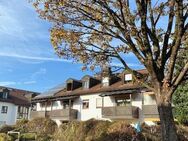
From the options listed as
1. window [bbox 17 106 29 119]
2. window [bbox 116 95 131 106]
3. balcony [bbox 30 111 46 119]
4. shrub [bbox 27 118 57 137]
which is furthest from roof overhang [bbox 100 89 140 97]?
window [bbox 17 106 29 119]

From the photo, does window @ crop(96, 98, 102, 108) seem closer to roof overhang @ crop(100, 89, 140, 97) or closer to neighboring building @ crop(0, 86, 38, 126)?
roof overhang @ crop(100, 89, 140, 97)

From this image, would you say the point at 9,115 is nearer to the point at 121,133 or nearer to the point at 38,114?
the point at 38,114

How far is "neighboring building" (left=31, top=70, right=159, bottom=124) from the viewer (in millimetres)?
33844

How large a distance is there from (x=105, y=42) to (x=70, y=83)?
36191mm

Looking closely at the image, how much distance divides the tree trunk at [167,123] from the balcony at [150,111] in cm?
2414

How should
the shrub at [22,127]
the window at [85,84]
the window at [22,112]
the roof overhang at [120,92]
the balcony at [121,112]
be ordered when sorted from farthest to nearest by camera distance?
the window at [22,112] < the window at [85,84] < the shrub at [22,127] < the roof overhang at [120,92] < the balcony at [121,112]

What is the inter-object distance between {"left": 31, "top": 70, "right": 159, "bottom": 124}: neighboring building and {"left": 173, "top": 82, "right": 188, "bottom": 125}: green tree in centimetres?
367

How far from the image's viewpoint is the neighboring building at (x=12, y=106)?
58.8 metres

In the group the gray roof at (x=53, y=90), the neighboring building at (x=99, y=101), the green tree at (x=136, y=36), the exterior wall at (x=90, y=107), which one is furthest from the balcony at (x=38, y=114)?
the green tree at (x=136, y=36)

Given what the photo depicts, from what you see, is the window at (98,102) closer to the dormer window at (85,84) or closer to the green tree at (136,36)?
the dormer window at (85,84)

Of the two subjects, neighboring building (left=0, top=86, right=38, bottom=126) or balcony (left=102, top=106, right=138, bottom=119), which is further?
neighboring building (left=0, top=86, right=38, bottom=126)

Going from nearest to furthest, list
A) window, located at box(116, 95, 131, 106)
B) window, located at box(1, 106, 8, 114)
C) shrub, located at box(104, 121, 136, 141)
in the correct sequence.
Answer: shrub, located at box(104, 121, 136, 141), window, located at box(116, 95, 131, 106), window, located at box(1, 106, 8, 114)

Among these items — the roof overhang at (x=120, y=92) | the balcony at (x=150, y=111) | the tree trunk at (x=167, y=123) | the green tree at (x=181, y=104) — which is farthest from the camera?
the roof overhang at (x=120, y=92)

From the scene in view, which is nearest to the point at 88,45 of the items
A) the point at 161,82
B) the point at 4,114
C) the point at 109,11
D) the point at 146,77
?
the point at 109,11
